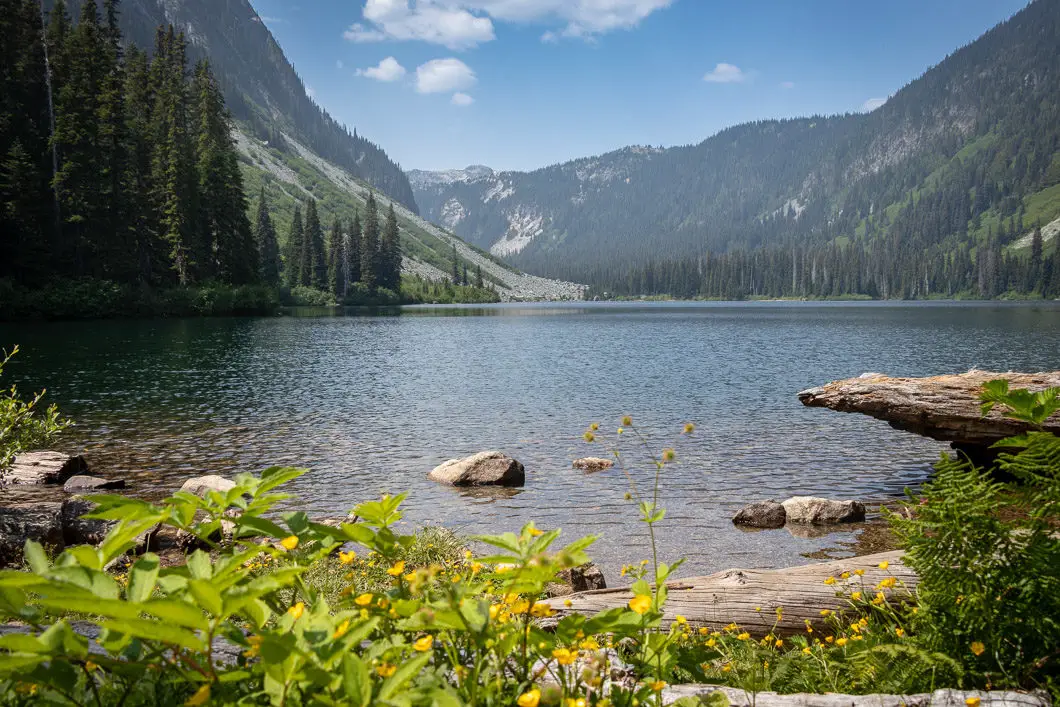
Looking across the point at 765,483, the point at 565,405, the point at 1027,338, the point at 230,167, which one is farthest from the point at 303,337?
the point at 1027,338

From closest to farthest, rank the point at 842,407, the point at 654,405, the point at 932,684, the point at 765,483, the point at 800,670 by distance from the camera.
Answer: the point at 932,684 < the point at 800,670 < the point at 842,407 < the point at 765,483 < the point at 654,405

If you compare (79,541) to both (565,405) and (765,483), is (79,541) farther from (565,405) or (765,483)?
(565,405)

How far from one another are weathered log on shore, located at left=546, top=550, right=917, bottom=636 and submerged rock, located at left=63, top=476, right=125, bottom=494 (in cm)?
1207

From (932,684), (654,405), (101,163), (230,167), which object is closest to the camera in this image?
(932,684)

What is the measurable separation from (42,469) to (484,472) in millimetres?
9983

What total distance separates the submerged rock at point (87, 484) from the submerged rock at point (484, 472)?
7114 millimetres

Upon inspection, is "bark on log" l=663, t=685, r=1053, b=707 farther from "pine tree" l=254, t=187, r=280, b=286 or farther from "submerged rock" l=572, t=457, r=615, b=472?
"pine tree" l=254, t=187, r=280, b=286

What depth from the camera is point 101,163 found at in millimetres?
66375

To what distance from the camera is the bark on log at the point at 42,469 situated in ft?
46.2

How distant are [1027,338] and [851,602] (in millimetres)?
67281

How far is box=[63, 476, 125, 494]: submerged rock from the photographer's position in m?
13.7

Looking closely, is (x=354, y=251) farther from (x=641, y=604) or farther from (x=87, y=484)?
(x=641, y=604)

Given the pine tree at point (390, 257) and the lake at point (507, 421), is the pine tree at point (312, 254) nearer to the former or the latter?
the pine tree at point (390, 257)

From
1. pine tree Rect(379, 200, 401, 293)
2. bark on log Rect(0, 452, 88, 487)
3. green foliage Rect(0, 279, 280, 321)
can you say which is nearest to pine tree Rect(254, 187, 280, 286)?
pine tree Rect(379, 200, 401, 293)
